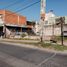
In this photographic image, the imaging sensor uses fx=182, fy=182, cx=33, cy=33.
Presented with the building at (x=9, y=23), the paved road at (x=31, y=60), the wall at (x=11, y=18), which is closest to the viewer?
the paved road at (x=31, y=60)

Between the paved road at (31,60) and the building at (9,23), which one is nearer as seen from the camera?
the paved road at (31,60)

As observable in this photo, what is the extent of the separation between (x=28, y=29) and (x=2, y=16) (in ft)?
40.5

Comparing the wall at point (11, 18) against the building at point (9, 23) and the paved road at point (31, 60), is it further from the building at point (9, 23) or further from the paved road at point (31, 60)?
the paved road at point (31, 60)

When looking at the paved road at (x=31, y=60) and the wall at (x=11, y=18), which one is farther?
the wall at (x=11, y=18)

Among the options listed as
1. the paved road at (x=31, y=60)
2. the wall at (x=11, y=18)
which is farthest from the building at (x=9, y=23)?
the paved road at (x=31, y=60)

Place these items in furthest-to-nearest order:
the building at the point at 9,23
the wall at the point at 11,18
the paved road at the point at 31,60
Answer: the wall at the point at 11,18, the building at the point at 9,23, the paved road at the point at 31,60

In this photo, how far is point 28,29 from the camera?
60344mm

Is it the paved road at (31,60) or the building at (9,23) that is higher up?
the building at (9,23)

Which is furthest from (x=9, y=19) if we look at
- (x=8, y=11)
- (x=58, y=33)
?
(x=58, y=33)

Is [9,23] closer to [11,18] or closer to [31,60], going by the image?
[11,18]

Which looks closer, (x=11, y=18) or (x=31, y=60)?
(x=31, y=60)

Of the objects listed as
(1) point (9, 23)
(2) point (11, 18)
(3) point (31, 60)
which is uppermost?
(2) point (11, 18)

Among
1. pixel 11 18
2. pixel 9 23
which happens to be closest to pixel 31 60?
pixel 9 23

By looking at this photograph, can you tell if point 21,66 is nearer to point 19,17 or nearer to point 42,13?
point 42,13
